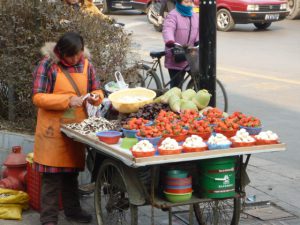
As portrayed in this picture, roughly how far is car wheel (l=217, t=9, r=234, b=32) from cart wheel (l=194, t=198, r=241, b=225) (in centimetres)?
1476

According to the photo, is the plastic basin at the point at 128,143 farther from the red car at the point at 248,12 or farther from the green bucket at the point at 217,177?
the red car at the point at 248,12

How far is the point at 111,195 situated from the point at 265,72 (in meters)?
8.63

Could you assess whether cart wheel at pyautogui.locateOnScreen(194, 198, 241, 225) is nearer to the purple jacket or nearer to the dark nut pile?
the dark nut pile

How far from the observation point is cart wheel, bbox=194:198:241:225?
5.28 m

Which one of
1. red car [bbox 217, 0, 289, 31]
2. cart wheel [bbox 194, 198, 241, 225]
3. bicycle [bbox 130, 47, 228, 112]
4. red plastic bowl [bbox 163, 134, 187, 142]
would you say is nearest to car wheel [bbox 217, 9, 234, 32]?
red car [bbox 217, 0, 289, 31]

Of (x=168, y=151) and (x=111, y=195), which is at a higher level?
(x=168, y=151)

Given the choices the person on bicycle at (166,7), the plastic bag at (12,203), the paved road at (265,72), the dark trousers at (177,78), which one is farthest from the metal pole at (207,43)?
the person on bicycle at (166,7)

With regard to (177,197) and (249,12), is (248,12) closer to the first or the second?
(249,12)

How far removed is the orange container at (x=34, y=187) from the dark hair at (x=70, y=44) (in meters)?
1.20

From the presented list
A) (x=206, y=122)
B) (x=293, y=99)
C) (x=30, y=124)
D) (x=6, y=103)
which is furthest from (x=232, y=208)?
(x=293, y=99)

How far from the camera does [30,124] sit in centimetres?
707

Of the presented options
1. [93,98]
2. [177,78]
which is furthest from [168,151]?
[177,78]

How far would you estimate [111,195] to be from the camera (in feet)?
16.9

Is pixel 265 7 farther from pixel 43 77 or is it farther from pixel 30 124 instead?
pixel 43 77
